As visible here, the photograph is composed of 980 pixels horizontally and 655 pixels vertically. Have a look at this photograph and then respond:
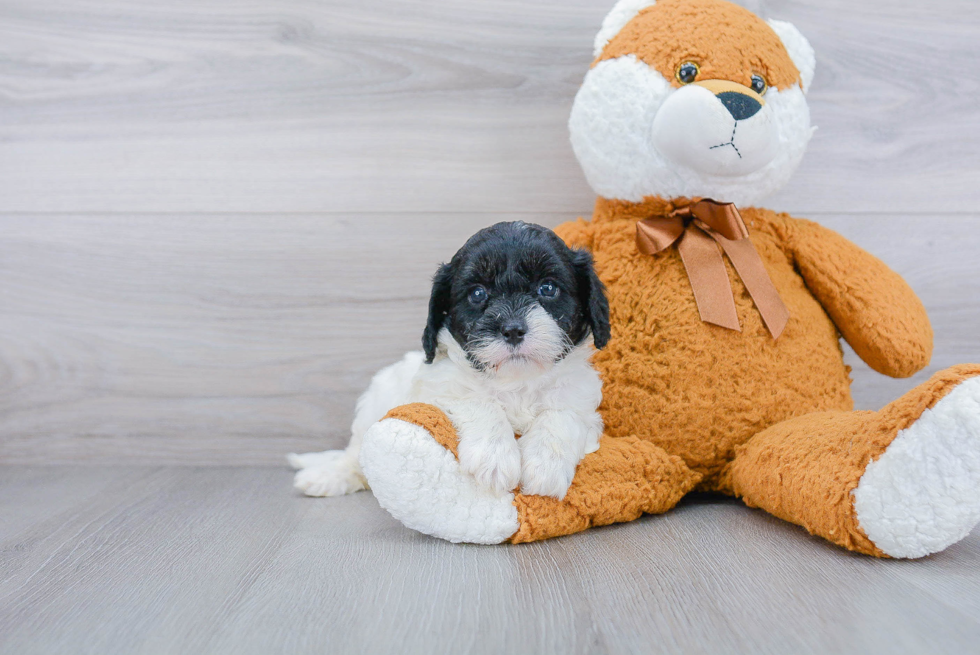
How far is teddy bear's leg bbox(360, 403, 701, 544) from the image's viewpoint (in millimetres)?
1092

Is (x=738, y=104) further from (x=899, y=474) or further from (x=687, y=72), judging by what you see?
(x=899, y=474)

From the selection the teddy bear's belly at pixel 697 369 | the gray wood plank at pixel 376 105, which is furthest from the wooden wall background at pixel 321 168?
the teddy bear's belly at pixel 697 369

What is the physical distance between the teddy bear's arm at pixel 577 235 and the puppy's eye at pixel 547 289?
27 centimetres

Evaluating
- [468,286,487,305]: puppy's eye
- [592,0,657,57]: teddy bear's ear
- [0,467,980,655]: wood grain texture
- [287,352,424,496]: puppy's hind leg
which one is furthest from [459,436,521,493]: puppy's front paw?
[592,0,657,57]: teddy bear's ear

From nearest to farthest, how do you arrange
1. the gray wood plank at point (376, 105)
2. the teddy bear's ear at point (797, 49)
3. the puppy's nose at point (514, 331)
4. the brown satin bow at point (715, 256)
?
the puppy's nose at point (514, 331), the brown satin bow at point (715, 256), the teddy bear's ear at point (797, 49), the gray wood plank at point (376, 105)

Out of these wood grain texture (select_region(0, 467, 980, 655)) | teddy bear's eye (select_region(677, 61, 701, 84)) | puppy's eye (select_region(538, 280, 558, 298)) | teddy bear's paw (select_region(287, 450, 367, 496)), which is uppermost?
teddy bear's eye (select_region(677, 61, 701, 84))

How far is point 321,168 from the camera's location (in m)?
1.75

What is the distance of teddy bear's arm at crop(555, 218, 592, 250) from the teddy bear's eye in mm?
331

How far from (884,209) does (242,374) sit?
164 centimetres

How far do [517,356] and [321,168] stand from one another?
906 millimetres

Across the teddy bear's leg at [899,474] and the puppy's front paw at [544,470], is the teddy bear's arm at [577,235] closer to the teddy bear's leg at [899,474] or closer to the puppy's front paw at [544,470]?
the puppy's front paw at [544,470]

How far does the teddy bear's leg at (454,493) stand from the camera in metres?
1.09

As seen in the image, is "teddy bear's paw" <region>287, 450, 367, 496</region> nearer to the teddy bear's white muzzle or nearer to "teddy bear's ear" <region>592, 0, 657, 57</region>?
the teddy bear's white muzzle

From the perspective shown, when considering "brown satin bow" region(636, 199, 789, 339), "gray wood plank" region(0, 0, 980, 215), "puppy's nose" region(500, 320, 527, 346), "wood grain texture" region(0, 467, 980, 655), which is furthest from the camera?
"gray wood plank" region(0, 0, 980, 215)
